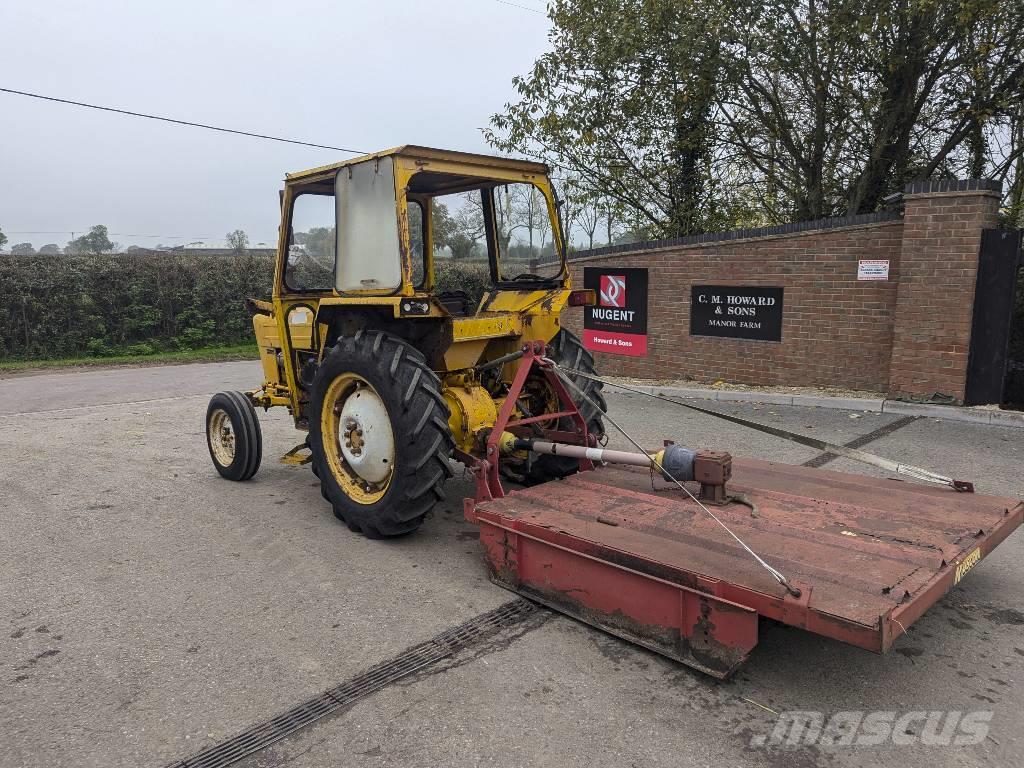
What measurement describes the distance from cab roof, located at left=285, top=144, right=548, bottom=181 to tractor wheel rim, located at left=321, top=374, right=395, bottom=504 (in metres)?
1.42

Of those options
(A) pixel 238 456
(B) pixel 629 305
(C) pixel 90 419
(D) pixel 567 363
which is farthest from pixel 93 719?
(B) pixel 629 305

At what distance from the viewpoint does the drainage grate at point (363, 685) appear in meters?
2.71

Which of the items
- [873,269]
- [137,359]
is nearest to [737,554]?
[873,269]

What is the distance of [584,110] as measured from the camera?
1216 centimetres

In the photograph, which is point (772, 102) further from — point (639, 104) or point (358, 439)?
point (358, 439)

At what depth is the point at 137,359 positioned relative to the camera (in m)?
16.3

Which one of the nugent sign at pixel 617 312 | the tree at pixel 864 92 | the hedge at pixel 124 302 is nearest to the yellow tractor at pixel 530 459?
the nugent sign at pixel 617 312

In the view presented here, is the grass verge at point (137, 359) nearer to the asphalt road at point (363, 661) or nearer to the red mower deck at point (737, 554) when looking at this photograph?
the asphalt road at point (363, 661)

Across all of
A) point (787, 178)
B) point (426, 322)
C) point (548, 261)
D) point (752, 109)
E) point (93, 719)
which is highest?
point (752, 109)

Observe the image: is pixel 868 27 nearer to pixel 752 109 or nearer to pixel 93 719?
pixel 752 109

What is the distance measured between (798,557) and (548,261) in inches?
148

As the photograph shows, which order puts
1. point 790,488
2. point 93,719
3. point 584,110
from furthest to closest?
point 584,110
point 790,488
point 93,719

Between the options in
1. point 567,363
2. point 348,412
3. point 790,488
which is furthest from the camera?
point 567,363

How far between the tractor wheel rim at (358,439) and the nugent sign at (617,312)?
6.84 metres
